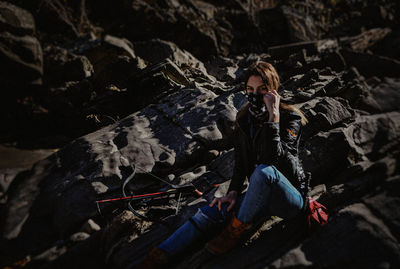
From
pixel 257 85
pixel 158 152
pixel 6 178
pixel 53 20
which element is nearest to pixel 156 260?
pixel 257 85

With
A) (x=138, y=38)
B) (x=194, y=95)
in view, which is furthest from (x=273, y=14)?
(x=194, y=95)

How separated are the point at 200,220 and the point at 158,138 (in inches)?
125

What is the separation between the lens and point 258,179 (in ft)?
8.73

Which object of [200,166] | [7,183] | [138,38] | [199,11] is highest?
[199,11]

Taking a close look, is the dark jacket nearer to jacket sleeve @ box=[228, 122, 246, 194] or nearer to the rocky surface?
jacket sleeve @ box=[228, 122, 246, 194]

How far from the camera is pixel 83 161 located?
206 inches

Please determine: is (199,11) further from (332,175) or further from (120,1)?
(332,175)

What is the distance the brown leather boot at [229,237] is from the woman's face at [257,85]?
1.65 meters

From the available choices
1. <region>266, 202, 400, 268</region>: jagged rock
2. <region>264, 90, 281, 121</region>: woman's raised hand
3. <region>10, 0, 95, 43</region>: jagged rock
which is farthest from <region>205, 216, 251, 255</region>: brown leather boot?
<region>10, 0, 95, 43</region>: jagged rock

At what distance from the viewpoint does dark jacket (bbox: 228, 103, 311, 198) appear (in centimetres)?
287

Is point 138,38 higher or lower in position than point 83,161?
higher

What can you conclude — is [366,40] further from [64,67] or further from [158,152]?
[64,67]

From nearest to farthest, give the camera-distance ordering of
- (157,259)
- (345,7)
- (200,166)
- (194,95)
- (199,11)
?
(157,259) → (200,166) → (194,95) → (199,11) → (345,7)

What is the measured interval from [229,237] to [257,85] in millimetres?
1942
